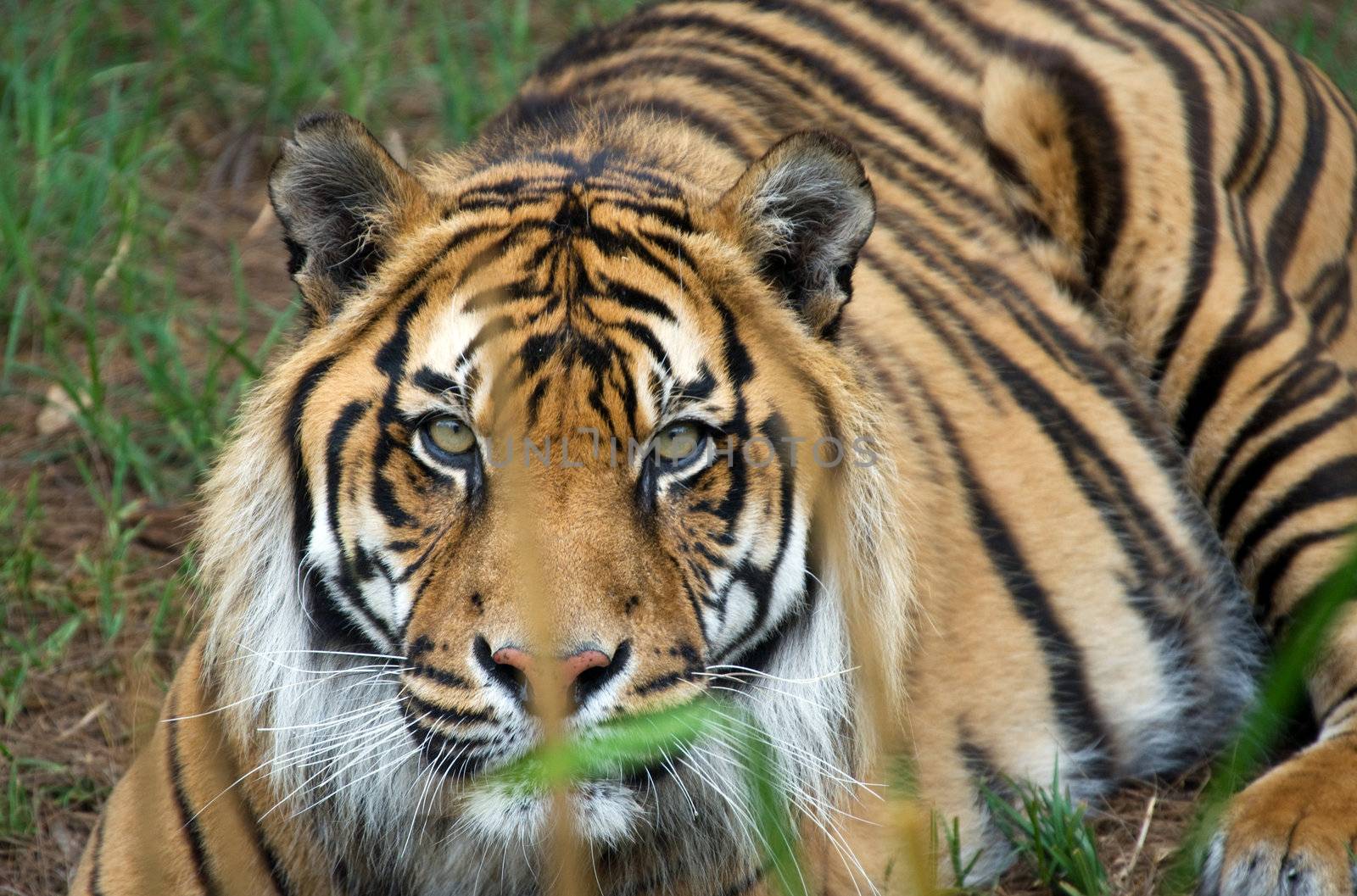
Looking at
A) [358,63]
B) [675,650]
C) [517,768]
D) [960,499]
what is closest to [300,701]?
[517,768]

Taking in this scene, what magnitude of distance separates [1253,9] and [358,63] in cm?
349

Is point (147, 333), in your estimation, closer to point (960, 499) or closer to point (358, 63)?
point (358, 63)

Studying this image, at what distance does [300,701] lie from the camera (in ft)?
8.09

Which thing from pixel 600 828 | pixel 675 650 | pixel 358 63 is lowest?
pixel 600 828

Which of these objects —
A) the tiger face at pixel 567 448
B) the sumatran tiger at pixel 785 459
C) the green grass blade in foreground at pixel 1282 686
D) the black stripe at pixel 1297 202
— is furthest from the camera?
the black stripe at pixel 1297 202

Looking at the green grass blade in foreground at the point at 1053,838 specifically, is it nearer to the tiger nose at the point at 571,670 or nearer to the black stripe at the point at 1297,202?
the tiger nose at the point at 571,670

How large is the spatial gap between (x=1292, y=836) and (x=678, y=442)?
4.68 feet

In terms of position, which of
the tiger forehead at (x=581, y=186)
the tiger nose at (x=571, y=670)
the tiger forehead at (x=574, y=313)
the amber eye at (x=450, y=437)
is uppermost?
the tiger forehead at (x=581, y=186)

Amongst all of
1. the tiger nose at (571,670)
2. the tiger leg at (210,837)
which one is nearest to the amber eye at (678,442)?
the tiger nose at (571,670)

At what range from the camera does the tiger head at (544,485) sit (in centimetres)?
213

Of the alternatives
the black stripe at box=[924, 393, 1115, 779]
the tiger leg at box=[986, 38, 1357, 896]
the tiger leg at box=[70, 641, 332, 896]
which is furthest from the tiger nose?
the tiger leg at box=[986, 38, 1357, 896]

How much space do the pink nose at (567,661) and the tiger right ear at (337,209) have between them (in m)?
0.75

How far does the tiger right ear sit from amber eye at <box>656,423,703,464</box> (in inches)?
22.6

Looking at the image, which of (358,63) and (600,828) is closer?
(600,828)
